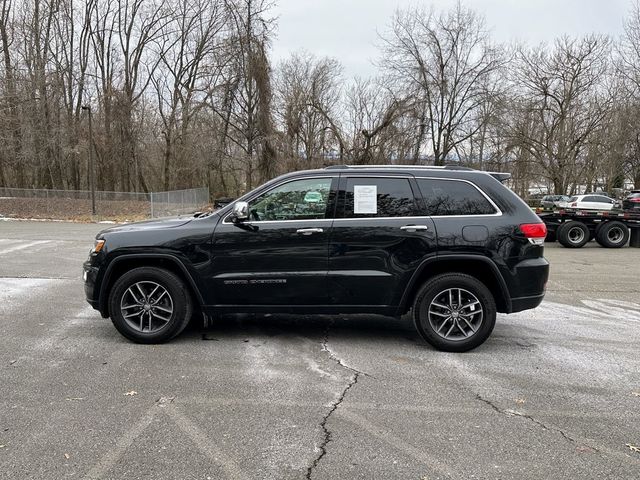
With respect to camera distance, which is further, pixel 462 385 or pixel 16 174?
pixel 16 174

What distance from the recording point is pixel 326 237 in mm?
4789

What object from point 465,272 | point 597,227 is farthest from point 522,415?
point 597,227

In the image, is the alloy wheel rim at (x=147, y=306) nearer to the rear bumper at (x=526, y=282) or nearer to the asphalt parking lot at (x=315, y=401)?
the asphalt parking lot at (x=315, y=401)

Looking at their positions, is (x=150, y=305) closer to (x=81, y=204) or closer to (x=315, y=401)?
(x=315, y=401)

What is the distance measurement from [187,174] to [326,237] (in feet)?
125

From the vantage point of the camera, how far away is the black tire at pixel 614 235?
15.9 metres

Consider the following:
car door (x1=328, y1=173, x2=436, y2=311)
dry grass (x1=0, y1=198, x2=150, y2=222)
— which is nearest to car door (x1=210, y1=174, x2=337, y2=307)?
car door (x1=328, y1=173, x2=436, y2=311)

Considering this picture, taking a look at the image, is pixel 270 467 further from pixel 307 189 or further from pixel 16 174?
pixel 16 174

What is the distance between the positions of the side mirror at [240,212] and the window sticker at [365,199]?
42.6 inches

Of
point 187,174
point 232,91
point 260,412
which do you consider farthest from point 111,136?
point 260,412

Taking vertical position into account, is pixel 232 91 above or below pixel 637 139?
above

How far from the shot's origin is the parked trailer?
15789 millimetres

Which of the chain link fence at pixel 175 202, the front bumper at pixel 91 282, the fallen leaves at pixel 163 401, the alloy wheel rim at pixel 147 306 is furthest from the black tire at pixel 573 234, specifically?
the chain link fence at pixel 175 202

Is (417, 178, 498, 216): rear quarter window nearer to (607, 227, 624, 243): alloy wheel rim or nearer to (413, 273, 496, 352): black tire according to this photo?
(413, 273, 496, 352): black tire
